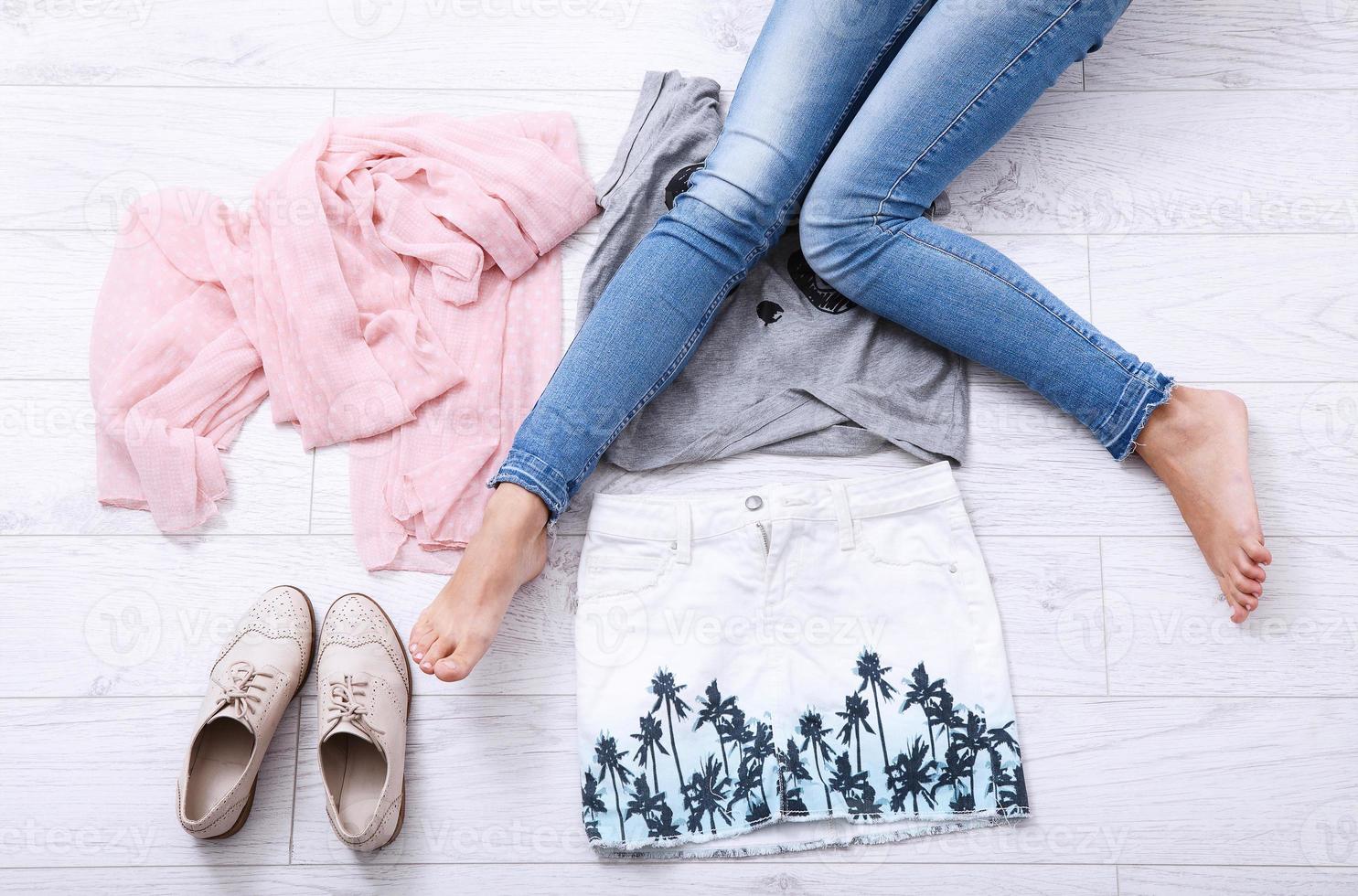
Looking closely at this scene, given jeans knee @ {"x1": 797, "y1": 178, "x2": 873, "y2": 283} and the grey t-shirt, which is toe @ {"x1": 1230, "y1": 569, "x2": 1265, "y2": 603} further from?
jeans knee @ {"x1": 797, "y1": 178, "x2": 873, "y2": 283}

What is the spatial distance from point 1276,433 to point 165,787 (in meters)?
1.35

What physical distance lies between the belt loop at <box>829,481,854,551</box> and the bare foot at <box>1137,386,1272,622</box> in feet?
1.13

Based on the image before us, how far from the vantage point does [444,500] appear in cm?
100

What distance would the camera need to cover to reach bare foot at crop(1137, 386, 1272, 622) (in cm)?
99

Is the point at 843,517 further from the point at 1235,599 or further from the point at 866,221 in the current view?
the point at 1235,599

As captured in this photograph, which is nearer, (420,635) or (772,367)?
(420,635)

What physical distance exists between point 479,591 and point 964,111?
72cm

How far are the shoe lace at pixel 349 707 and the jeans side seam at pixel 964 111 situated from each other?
2.50 ft

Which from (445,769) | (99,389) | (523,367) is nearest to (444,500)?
(523,367)

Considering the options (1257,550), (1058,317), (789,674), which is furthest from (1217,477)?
(789,674)

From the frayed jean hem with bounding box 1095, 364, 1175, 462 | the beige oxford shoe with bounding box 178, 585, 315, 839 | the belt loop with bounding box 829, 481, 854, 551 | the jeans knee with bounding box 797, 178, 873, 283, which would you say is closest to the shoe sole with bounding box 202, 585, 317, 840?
the beige oxford shoe with bounding box 178, 585, 315, 839

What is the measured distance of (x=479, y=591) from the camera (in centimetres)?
92

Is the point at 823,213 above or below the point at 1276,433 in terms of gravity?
above

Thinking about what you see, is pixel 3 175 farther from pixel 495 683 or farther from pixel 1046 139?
pixel 1046 139
